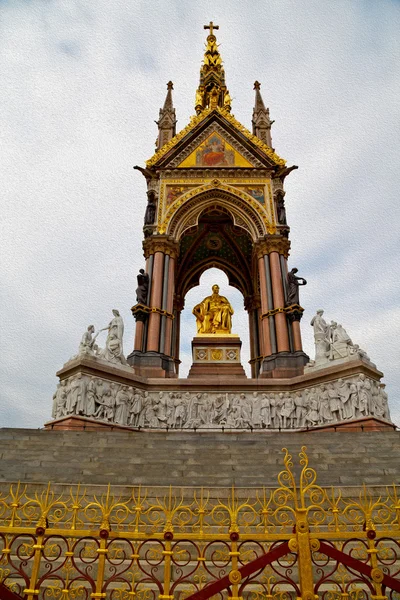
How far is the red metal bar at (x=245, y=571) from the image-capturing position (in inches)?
114

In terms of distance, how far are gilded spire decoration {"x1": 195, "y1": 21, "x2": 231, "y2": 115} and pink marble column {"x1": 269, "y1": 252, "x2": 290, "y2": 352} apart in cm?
1206

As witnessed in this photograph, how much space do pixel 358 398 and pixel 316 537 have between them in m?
10.7

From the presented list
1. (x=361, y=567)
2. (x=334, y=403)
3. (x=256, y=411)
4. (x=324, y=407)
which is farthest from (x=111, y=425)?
(x=361, y=567)

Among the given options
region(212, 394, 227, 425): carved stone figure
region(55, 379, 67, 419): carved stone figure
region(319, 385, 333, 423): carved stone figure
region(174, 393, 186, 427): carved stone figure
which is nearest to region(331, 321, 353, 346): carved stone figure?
region(319, 385, 333, 423): carved stone figure

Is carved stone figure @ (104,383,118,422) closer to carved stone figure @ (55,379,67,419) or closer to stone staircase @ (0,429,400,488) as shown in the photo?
carved stone figure @ (55,379,67,419)

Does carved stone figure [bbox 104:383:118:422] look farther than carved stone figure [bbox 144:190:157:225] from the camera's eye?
No

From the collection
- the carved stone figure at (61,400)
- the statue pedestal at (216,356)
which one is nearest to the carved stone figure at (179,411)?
the statue pedestal at (216,356)

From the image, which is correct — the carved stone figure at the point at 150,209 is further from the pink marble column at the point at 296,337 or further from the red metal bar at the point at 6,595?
the red metal bar at the point at 6,595

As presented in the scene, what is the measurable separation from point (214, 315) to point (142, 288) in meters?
4.25

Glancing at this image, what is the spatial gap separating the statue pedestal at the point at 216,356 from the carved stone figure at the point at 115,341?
391 cm

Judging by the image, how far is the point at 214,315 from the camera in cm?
2020

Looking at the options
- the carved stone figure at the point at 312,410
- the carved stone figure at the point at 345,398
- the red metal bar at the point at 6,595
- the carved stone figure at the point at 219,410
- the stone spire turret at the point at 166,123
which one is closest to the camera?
the red metal bar at the point at 6,595

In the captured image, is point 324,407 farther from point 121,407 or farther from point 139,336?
point 139,336

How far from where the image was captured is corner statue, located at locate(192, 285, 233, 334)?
19.9 meters
